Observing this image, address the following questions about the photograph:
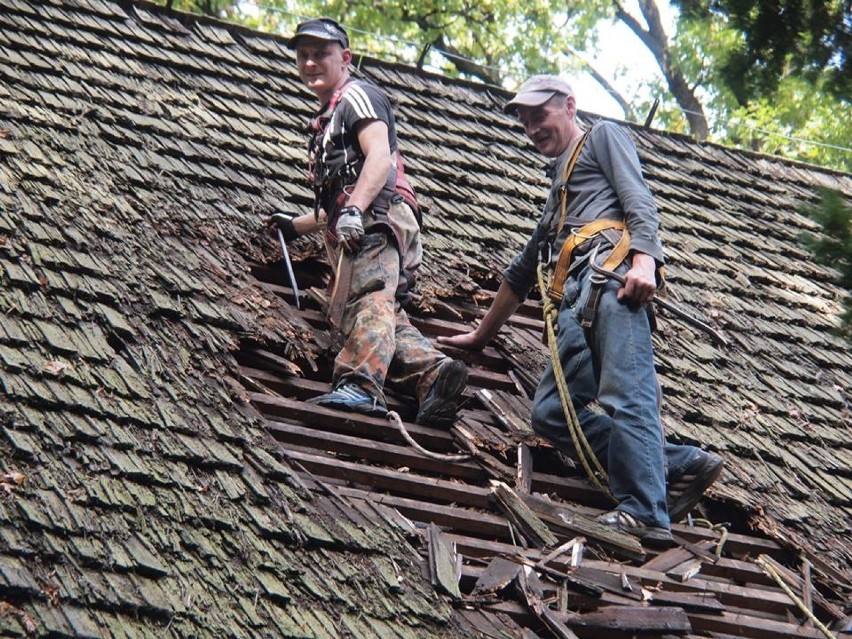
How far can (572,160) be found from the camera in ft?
16.3

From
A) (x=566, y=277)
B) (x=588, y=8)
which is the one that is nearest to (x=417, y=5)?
(x=588, y=8)

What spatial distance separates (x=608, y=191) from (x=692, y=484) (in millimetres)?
1091

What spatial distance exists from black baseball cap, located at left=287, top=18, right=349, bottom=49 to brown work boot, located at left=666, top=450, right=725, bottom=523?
2.04 metres

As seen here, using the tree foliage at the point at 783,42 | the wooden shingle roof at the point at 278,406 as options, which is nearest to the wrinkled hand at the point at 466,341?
the wooden shingle roof at the point at 278,406

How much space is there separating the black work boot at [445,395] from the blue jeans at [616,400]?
0.30 meters

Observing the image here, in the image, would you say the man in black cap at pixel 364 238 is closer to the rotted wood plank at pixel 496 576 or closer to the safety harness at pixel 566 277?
the safety harness at pixel 566 277

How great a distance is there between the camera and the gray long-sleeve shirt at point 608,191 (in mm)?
4719

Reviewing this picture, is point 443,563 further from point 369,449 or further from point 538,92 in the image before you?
point 538,92

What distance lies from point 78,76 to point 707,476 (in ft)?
Answer: 10.7

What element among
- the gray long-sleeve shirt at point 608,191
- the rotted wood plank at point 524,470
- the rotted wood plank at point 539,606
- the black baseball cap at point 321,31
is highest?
the black baseball cap at point 321,31

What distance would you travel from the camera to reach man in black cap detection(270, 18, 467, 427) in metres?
4.68

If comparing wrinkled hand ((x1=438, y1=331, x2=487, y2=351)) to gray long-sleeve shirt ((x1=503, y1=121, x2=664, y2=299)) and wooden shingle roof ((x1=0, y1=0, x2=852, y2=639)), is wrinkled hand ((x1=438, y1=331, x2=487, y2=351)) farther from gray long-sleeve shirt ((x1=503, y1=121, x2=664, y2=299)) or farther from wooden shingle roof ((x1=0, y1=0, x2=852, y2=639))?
gray long-sleeve shirt ((x1=503, y1=121, x2=664, y2=299))

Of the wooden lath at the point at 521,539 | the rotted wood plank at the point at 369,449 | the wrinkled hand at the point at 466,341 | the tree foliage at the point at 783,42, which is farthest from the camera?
the wrinkled hand at the point at 466,341

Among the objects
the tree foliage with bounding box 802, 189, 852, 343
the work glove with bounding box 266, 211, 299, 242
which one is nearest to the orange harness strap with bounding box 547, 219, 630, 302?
the work glove with bounding box 266, 211, 299, 242
